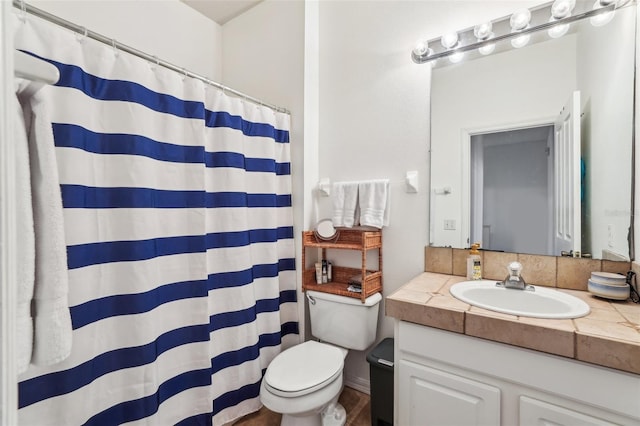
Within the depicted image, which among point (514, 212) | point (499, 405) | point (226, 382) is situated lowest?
point (226, 382)

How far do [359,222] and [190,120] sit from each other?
3.61ft

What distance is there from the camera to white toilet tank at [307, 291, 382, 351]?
164cm

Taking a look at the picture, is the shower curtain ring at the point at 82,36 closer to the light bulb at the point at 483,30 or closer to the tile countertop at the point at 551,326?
the tile countertop at the point at 551,326

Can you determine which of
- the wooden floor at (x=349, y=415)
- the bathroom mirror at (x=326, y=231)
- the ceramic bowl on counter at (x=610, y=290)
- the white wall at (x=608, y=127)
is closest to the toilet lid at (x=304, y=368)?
the wooden floor at (x=349, y=415)

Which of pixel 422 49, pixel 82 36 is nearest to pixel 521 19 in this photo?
pixel 422 49

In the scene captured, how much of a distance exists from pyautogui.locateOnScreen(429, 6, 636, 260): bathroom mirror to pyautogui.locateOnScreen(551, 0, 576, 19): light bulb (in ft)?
0.27

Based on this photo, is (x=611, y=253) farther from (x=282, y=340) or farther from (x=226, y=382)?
(x=226, y=382)

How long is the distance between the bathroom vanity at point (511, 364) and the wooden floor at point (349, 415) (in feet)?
1.63

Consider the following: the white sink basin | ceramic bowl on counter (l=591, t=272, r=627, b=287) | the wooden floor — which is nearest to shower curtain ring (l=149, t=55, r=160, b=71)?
the white sink basin

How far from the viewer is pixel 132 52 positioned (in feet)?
3.95

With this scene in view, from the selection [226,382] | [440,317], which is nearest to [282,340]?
[226,382]

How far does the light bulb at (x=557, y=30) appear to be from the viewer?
4.33 feet

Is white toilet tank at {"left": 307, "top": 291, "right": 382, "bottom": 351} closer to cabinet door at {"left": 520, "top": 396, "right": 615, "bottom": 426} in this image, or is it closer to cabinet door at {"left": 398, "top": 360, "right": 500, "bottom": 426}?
cabinet door at {"left": 398, "top": 360, "right": 500, "bottom": 426}

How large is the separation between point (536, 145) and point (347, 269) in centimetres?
123
